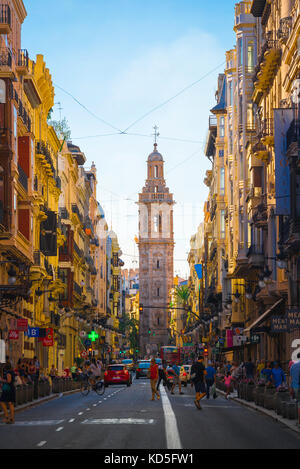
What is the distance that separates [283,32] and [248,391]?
50.8 ft

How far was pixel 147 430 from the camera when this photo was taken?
71.4 feet

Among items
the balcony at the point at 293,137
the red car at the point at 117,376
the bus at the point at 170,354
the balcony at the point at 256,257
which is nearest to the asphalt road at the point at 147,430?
the balcony at the point at 293,137

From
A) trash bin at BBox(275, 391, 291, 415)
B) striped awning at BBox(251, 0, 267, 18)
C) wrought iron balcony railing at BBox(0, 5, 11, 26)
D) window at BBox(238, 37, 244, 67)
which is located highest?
window at BBox(238, 37, 244, 67)

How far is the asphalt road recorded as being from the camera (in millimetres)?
18328

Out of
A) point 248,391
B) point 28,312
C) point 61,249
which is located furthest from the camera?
point 61,249

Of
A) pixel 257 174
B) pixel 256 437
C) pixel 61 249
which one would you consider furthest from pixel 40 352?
pixel 256 437

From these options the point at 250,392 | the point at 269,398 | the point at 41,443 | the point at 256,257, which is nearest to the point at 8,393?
the point at 41,443

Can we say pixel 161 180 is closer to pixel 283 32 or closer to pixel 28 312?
pixel 28 312

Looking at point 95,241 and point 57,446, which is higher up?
point 95,241

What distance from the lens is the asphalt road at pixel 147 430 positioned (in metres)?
18.3

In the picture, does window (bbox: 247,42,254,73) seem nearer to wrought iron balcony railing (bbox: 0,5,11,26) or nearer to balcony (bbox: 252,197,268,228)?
balcony (bbox: 252,197,268,228)

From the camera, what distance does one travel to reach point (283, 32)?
135ft

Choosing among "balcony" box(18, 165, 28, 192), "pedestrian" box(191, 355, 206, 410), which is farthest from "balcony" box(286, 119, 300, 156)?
"balcony" box(18, 165, 28, 192)

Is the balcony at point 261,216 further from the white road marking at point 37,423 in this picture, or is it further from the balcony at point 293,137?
the white road marking at point 37,423
